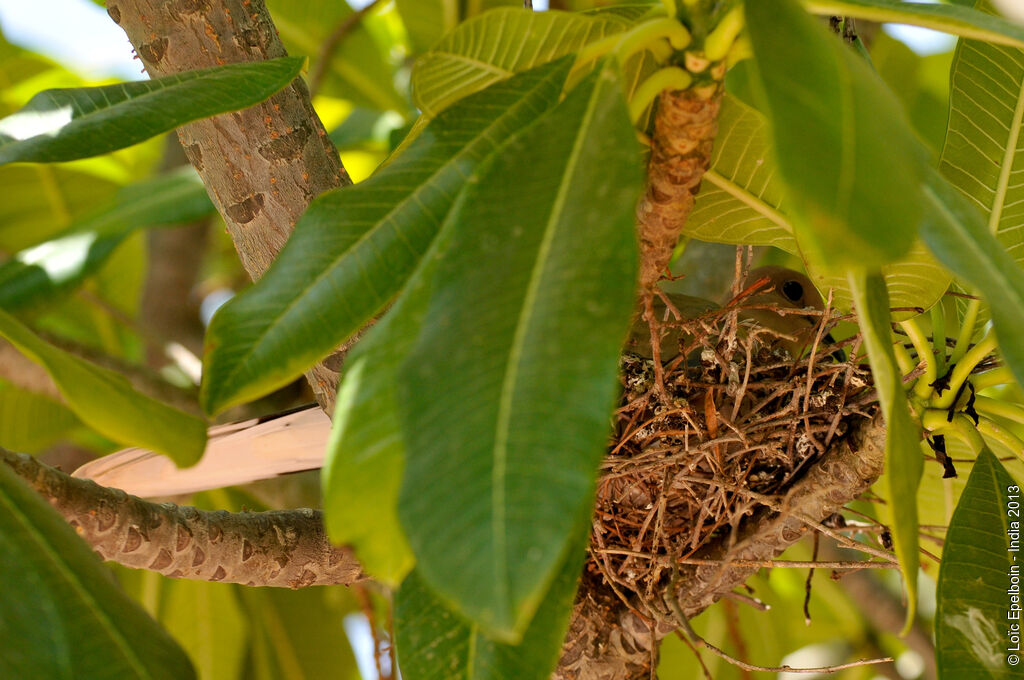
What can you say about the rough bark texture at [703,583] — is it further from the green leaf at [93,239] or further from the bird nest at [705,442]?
the green leaf at [93,239]

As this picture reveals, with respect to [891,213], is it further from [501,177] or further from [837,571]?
[837,571]

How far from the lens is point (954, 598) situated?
869mm

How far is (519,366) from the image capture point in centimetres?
54

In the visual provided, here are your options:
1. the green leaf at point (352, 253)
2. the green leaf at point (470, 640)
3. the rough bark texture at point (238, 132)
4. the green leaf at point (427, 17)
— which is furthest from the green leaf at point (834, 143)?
the green leaf at point (427, 17)

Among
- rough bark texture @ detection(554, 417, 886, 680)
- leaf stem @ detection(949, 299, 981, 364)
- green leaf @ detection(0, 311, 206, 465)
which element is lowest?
rough bark texture @ detection(554, 417, 886, 680)

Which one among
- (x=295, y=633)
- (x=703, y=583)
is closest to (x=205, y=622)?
(x=295, y=633)

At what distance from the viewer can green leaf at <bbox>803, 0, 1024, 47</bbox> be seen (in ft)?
2.27

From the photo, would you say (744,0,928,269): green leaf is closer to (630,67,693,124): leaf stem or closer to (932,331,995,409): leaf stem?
(630,67,693,124): leaf stem

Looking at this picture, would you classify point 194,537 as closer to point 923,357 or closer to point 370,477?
point 370,477

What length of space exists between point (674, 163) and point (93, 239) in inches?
45.4

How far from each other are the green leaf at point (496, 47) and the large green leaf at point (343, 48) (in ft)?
4.99

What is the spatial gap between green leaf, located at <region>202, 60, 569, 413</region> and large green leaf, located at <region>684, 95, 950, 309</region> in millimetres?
308

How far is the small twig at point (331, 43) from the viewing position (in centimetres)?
211

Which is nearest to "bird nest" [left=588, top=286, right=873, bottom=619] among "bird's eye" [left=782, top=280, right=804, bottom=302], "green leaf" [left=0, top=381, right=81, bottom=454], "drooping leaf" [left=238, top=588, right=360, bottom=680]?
"bird's eye" [left=782, top=280, right=804, bottom=302]
